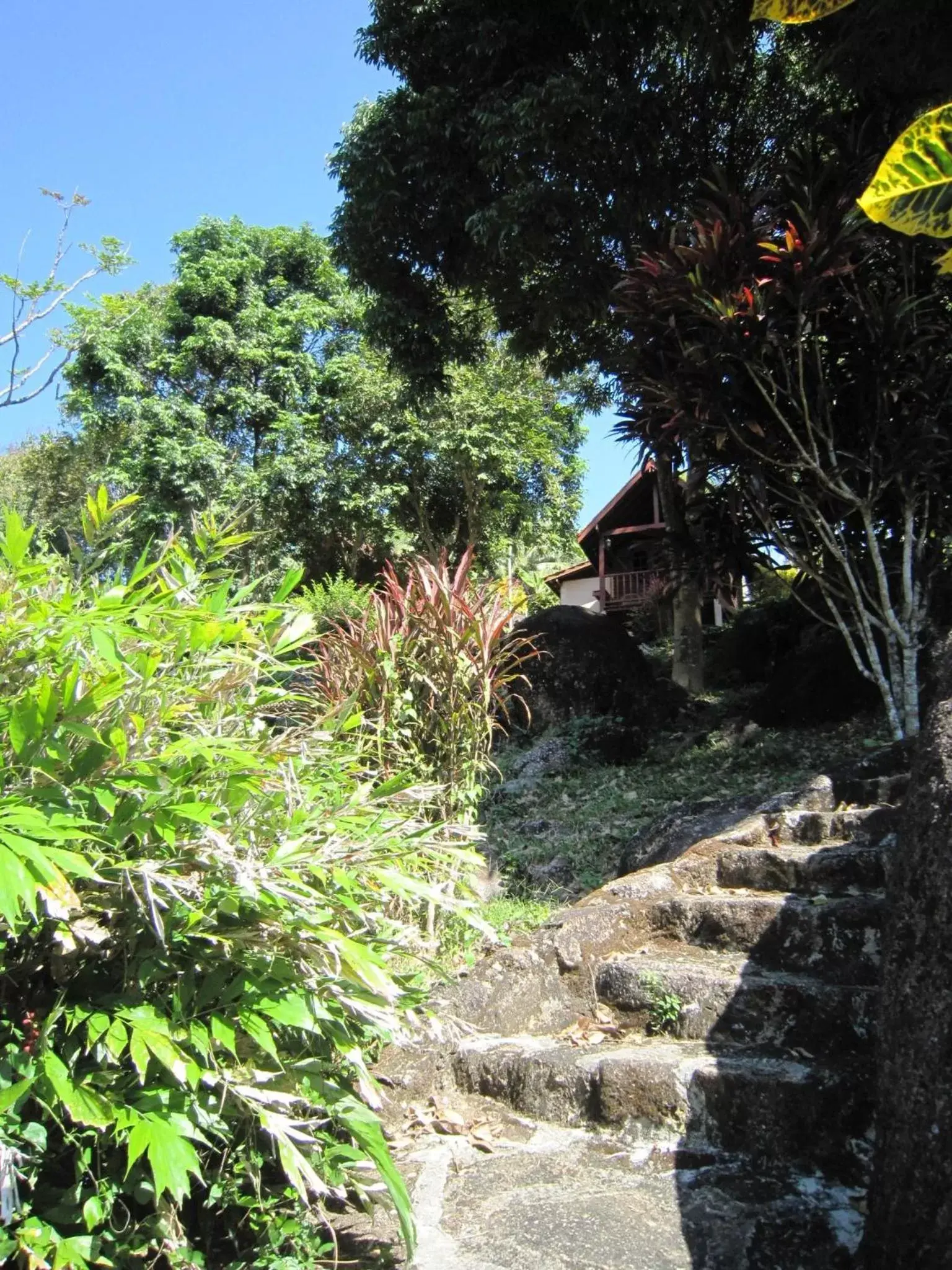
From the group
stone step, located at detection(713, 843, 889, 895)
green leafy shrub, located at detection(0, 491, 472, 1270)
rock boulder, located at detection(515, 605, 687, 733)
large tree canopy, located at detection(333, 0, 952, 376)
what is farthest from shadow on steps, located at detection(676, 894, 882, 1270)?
large tree canopy, located at detection(333, 0, 952, 376)

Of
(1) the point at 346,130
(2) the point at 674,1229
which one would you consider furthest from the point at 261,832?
(1) the point at 346,130

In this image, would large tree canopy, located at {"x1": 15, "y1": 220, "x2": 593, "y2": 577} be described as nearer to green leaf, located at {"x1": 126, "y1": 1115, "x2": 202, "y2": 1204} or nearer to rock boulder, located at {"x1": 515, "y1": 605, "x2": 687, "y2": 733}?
rock boulder, located at {"x1": 515, "y1": 605, "x2": 687, "y2": 733}

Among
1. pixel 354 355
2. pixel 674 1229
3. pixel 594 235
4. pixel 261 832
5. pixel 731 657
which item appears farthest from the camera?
pixel 354 355

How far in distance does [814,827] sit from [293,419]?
15154 millimetres

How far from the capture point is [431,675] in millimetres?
4078

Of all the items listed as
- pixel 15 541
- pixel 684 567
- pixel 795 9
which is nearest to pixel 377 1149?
pixel 15 541

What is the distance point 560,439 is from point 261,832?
1852cm

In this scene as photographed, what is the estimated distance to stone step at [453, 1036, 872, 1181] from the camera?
8.71 ft

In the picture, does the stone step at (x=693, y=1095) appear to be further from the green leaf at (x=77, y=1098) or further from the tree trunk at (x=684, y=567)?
the tree trunk at (x=684, y=567)

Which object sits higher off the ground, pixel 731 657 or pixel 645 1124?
pixel 731 657

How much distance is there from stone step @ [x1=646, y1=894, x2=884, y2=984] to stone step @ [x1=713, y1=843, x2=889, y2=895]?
111 millimetres

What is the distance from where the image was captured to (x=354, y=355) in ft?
61.9

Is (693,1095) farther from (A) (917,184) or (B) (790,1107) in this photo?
(A) (917,184)

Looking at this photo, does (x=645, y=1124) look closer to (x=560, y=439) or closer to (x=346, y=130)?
(x=346, y=130)
